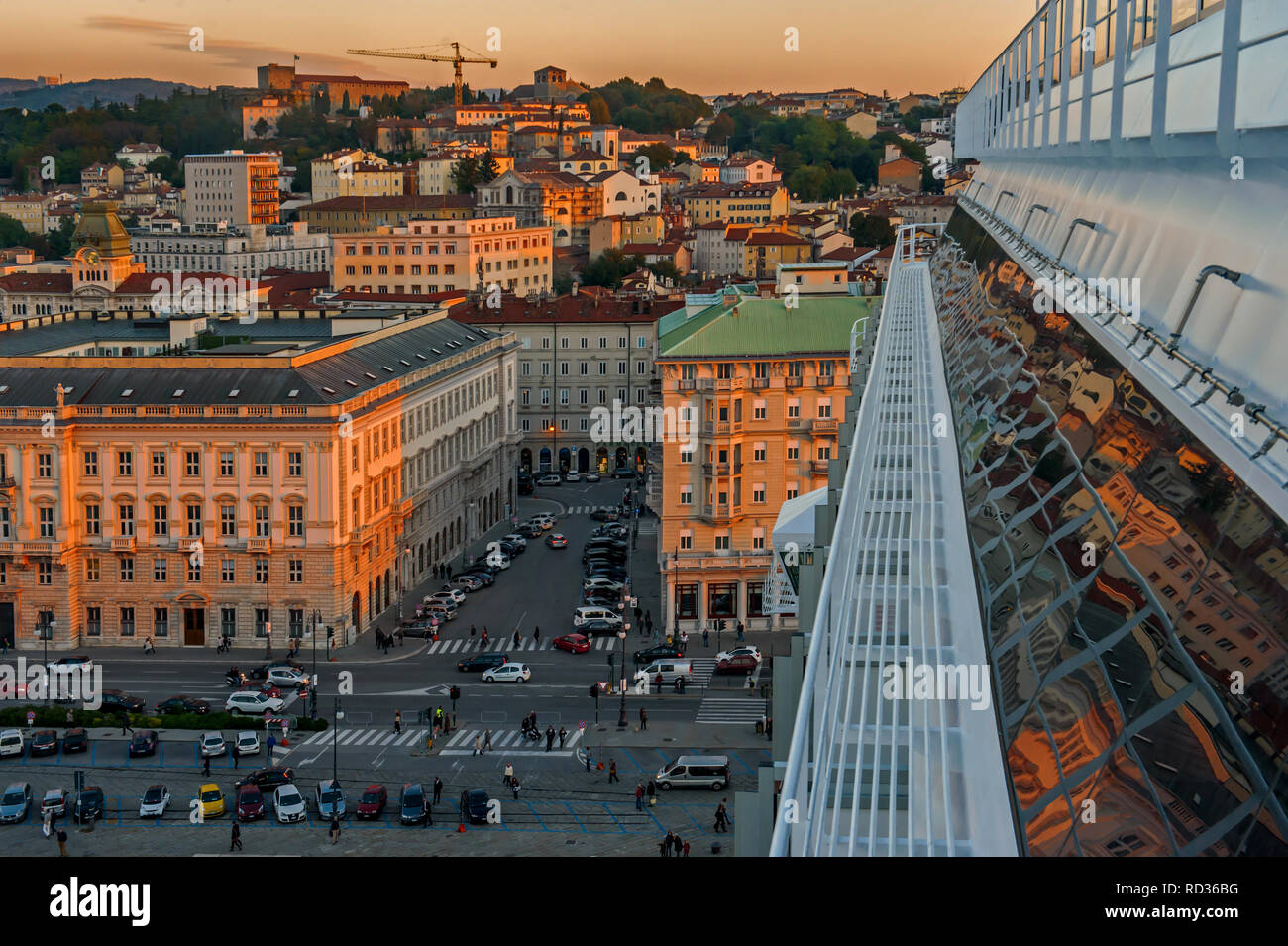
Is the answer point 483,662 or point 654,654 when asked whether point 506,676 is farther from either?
point 654,654

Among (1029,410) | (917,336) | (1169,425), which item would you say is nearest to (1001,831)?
(1169,425)

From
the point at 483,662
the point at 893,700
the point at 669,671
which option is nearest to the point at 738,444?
the point at 669,671

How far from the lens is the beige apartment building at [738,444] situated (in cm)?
2888

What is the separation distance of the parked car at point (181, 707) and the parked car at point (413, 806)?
5.16m

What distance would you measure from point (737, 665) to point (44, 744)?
9.91 metres

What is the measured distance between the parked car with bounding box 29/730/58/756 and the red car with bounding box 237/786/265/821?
4042 millimetres

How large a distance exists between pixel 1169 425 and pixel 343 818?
17.4 m

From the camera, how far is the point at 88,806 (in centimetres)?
1961

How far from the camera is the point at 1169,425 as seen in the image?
3422 mm

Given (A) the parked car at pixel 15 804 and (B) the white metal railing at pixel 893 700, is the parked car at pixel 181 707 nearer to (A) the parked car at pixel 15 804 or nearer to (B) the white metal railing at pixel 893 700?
(A) the parked car at pixel 15 804

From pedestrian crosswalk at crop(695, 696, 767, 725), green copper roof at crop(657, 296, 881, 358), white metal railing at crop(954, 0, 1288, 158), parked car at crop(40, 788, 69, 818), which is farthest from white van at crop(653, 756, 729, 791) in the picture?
white metal railing at crop(954, 0, 1288, 158)

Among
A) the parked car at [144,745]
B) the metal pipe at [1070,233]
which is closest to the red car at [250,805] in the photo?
the parked car at [144,745]

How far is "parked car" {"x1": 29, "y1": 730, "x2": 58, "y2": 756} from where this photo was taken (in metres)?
22.5
